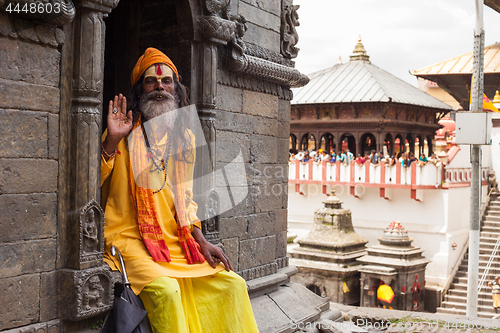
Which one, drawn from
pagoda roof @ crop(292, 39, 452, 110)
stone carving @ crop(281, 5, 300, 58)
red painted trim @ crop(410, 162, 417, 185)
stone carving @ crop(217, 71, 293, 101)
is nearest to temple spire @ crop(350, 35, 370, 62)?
pagoda roof @ crop(292, 39, 452, 110)

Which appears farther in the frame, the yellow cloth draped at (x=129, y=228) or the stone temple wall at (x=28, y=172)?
the yellow cloth draped at (x=129, y=228)

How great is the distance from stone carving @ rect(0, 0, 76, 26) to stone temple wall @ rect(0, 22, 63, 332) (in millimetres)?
75

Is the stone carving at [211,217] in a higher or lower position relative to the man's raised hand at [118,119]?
lower

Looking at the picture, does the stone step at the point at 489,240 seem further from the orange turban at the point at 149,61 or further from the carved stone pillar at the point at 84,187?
the carved stone pillar at the point at 84,187

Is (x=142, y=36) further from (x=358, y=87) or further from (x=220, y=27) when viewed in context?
(x=358, y=87)

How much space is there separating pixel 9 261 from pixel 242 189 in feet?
8.19

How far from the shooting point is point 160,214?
3.87m

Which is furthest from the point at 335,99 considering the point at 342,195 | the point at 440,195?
the point at 440,195

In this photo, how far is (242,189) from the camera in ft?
17.1

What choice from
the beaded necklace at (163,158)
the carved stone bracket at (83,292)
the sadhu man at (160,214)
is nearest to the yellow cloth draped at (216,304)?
the sadhu man at (160,214)

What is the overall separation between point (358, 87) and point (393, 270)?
1201cm

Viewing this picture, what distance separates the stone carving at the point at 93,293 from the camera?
11.2ft

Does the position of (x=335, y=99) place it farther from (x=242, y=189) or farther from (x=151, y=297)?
(x=151, y=297)

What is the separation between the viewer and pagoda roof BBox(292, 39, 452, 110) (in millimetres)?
25062
